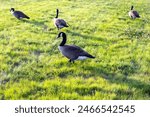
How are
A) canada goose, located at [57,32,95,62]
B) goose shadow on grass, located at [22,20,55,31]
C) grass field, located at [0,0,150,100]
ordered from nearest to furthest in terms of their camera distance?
grass field, located at [0,0,150,100] < canada goose, located at [57,32,95,62] < goose shadow on grass, located at [22,20,55,31]

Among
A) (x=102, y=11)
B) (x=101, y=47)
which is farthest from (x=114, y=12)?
(x=101, y=47)

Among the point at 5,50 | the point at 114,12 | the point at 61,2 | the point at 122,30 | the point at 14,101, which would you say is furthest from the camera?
the point at 61,2

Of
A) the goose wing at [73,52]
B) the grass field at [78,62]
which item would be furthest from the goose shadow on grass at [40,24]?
the goose wing at [73,52]

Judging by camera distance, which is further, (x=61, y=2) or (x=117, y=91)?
(x=61, y=2)

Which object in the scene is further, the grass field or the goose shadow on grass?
the goose shadow on grass

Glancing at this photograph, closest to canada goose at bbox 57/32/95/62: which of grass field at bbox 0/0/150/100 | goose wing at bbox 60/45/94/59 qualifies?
goose wing at bbox 60/45/94/59

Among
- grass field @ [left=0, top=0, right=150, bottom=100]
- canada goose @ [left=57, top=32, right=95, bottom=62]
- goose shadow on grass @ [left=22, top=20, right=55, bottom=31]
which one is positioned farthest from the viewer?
goose shadow on grass @ [left=22, top=20, right=55, bottom=31]

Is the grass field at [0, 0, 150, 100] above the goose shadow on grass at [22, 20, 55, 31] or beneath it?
beneath

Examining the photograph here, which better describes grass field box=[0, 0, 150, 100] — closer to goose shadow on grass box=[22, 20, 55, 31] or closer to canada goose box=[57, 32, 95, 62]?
goose shadow on grass box=[22, 20, 55, 31]

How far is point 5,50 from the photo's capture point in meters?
15.3

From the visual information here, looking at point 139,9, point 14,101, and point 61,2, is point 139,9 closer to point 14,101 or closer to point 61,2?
point 61,2

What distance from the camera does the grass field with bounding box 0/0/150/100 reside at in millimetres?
11016

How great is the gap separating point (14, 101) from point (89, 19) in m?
15.3

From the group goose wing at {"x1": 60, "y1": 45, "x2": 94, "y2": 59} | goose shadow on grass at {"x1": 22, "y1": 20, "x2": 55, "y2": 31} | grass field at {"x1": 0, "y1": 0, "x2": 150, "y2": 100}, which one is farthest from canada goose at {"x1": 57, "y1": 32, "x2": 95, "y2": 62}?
goose shadow on grass at {"x1": 22, "y1": 20, "x2": 55, "y2": 31}
